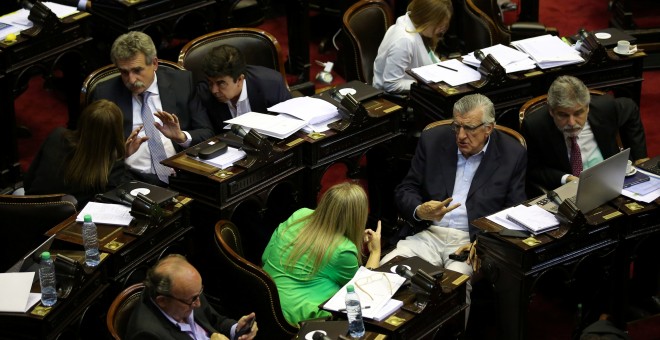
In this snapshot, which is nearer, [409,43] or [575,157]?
[575,157]

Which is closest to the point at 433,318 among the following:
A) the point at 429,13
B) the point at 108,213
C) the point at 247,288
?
the point at 247,288

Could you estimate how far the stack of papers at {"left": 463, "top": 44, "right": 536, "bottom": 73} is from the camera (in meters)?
6.57

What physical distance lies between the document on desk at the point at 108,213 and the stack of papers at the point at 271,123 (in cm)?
86

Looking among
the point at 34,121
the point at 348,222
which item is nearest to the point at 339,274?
the point at 348,222

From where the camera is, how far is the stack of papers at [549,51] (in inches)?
260

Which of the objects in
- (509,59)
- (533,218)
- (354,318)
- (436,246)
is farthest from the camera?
(509,59)

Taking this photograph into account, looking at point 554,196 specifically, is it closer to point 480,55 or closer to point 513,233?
point 513,233

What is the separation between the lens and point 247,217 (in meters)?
5.96

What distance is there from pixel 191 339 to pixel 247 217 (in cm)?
141

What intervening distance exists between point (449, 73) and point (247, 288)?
218 centimetres

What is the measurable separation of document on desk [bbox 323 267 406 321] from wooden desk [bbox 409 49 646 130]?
1619 millimetres

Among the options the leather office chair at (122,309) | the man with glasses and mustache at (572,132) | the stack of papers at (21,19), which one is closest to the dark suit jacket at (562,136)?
the man with glasses and mustache at (572,132)

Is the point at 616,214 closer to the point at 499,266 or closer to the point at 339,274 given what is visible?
the point at 499,266

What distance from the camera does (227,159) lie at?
5582mm
